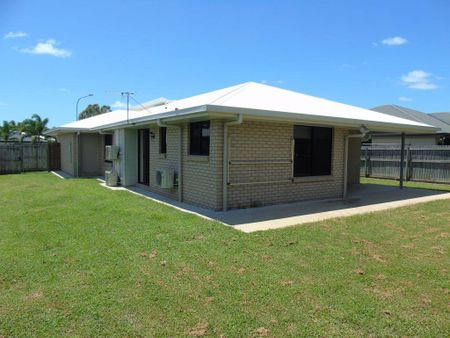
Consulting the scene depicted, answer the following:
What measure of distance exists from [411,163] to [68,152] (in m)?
18.0

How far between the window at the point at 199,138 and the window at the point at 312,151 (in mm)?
2567

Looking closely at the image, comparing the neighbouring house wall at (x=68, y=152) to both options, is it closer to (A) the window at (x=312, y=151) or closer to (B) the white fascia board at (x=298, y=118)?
(A) the window at (x=312, y=151)

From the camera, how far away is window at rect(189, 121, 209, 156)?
8.90m

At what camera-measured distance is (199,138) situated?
9250mm

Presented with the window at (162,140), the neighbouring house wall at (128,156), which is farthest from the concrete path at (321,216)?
the neighbouring house wall at (128,156)

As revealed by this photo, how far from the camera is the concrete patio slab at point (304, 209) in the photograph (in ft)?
24.1

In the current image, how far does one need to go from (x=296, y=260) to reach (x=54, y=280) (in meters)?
3.16

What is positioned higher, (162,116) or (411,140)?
(162,116)

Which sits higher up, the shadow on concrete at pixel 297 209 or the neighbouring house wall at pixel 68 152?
the neighbouring house wall at pixel 68 152

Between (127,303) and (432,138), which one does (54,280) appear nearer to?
(127,303)

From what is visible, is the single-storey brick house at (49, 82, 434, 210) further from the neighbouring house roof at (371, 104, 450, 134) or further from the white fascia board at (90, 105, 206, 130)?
the neighbouring house roof at (371, 104, 450, 134)

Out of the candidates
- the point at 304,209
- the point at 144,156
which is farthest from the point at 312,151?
the point at 144,156

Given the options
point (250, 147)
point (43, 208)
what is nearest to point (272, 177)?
point (250, 147)

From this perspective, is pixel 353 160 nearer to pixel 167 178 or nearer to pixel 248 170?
pixel 248 170
